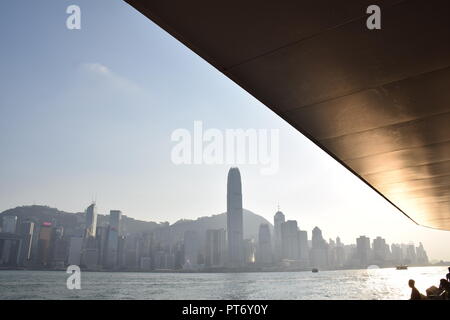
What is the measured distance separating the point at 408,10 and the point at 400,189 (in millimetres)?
8309

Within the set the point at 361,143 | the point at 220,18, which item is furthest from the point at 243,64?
the point at 361,143

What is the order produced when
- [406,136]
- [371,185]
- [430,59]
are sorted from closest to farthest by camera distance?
1. [430,59]
2. [406,136]
3. [371,185]

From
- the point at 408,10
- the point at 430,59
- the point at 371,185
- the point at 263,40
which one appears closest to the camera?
the point at 408,10

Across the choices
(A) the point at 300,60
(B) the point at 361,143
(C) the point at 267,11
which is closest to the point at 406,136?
(B) the point at 361,143

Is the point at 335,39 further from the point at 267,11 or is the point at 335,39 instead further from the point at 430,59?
the point at 430,59

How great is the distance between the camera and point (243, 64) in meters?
4.16

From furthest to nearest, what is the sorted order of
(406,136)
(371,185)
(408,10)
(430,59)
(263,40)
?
(371,185) < (406,136) < (430,59) < (263,40) < (408,10)

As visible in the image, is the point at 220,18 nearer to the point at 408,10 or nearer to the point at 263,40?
the point at 263,40

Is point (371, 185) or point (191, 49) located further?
point (371, 185)

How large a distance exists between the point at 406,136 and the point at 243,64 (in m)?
4.06
